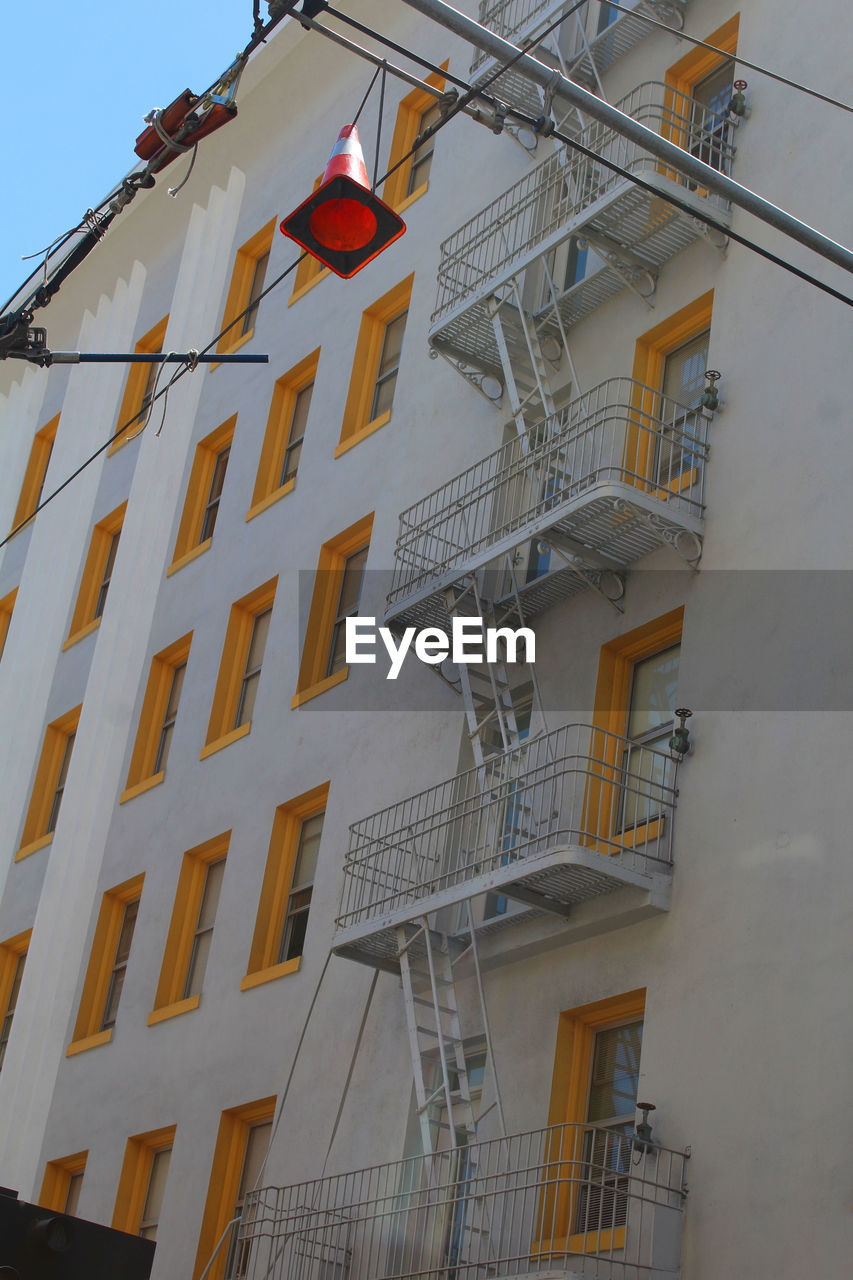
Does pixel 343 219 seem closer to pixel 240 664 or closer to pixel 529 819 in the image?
pixel 529 819

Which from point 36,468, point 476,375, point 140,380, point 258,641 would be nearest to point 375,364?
point 476,375

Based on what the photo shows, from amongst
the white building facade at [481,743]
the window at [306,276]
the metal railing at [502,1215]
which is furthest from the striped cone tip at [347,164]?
the window at [306,276]

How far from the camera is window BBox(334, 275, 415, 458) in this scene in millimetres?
24797

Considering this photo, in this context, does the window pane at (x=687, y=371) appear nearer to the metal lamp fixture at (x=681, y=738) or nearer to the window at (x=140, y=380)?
the metal lamp fixture at (x=681, y=738)

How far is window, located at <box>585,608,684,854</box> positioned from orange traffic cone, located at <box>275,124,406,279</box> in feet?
22.8

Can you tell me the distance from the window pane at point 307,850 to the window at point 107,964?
403 cm

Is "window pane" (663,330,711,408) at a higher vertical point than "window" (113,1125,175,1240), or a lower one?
higher

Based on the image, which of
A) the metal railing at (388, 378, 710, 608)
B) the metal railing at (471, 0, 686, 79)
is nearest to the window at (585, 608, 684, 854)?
the metal railing at (388, 378, 710, 608)

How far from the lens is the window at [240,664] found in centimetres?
2486

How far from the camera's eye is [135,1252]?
8000mm

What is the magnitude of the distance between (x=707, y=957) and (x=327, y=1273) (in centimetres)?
550

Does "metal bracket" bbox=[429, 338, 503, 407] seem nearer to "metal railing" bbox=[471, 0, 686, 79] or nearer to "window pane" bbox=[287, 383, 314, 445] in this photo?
"metal railing" bbox=[471, 0, 686, 79]

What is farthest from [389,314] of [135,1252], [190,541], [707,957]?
[135,1252]

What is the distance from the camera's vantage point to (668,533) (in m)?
16.9
